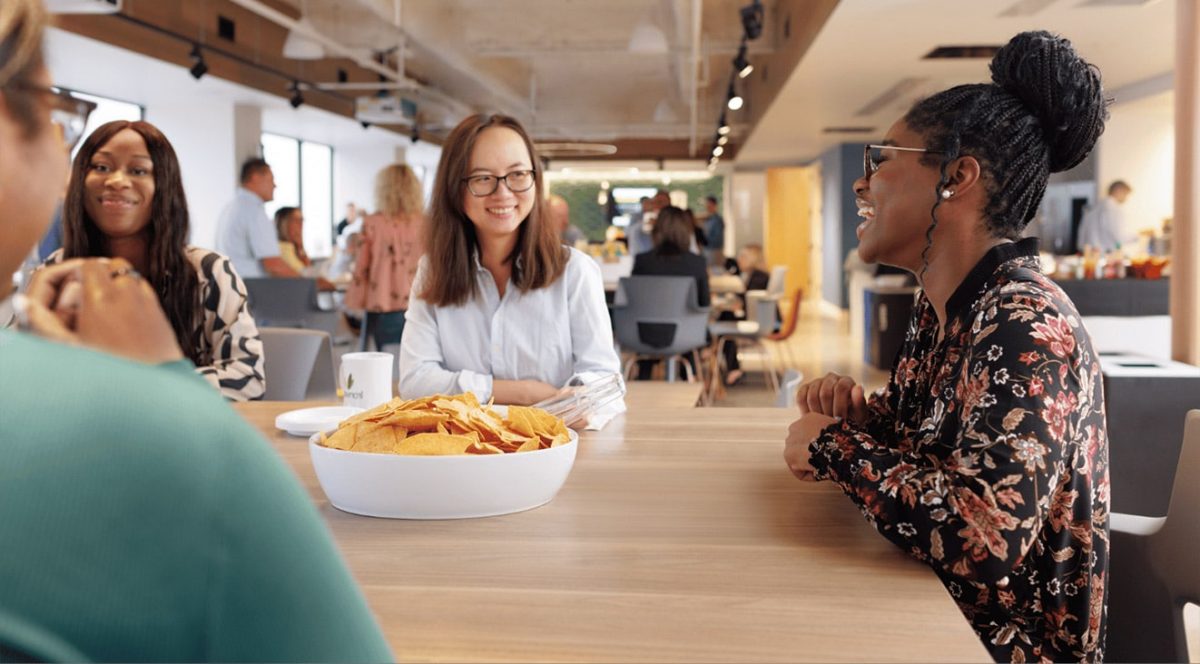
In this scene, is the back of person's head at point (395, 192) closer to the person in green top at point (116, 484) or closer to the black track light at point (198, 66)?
the black track light at point (198, 66)

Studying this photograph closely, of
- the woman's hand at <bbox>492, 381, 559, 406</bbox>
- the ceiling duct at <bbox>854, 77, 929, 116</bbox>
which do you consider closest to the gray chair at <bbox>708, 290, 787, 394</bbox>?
the ceiling duct at <bbox>854, 77, 929, 116</bbox>

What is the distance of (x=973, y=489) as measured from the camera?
116 cm

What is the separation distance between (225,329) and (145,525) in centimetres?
225

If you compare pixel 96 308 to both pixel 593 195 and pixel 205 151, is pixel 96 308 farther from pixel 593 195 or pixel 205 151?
pixel 593 195

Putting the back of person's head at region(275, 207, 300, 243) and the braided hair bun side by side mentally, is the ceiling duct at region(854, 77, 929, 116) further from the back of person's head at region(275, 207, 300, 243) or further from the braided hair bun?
the braided hair bun

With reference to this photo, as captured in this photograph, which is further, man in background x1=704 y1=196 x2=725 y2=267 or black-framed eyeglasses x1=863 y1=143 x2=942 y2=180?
man in background x1=704 y1=196 x2=725 y2=267

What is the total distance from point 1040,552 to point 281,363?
82.4 inches

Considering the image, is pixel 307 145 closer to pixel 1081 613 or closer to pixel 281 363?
pixel 281 363

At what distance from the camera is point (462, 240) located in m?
2.43

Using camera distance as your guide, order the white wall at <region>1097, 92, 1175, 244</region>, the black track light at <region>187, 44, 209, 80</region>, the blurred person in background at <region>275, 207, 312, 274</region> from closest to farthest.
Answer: the black track light at <region>187, 44, 209, 80</region>
the blurred person in background at <region>275, 207, 312, 274</region>
the white wall at <region>1097, 92, 1175, 244</region>

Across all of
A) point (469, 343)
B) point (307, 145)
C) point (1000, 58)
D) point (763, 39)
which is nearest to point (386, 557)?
point (1000, 58)

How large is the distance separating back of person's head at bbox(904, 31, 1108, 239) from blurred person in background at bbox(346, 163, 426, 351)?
482 centimetres

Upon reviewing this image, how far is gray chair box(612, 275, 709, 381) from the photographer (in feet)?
20.3

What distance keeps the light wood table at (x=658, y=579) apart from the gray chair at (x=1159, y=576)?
0.61 meters
